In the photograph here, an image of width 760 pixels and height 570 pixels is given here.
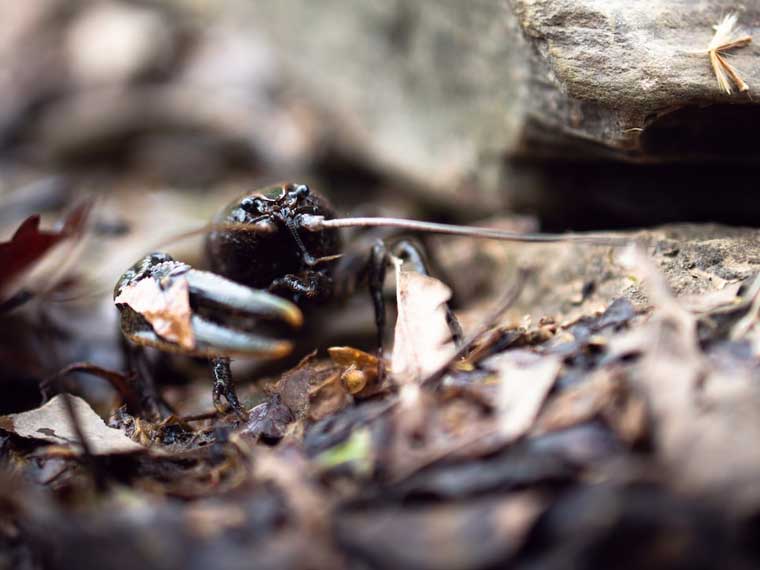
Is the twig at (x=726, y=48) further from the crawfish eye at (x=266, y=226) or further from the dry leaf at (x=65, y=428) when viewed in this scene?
the dry leaf at (x=65, y=428)

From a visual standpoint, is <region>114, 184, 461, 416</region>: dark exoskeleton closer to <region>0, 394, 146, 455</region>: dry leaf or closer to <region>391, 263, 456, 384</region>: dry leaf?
<region>391, 263, 456, 384</region>: dry leaf

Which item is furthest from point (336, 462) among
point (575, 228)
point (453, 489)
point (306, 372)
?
point (575, 228)

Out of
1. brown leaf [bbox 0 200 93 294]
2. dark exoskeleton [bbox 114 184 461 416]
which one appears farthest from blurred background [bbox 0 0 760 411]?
dark exoskeleton [bbox 114 184 461 416]

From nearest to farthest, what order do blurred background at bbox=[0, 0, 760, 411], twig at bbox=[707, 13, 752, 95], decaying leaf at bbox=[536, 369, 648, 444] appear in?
decaying leaf at bbox=[536, 369, 648, 444] → twig at bbox=[707, 13, 752, 95] → blurred background at bbox=[0, 0, 760, 411]

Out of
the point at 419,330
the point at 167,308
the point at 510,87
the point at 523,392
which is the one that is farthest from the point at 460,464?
the point at 510,87

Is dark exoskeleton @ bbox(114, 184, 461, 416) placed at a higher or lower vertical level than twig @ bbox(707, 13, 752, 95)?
lower

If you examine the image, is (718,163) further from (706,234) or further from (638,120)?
(638,120)
